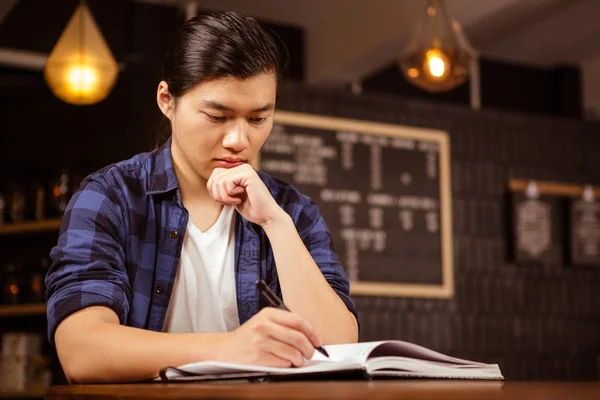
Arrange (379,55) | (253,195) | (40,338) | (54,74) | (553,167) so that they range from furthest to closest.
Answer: (379,55)
(553,167)
(40,338)
(54,74)
(253,195)

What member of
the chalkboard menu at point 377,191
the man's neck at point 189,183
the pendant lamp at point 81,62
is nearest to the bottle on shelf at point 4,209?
the pendant lamp at point 81,62

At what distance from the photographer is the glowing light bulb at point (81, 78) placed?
11.9ft

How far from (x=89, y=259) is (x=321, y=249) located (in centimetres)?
49

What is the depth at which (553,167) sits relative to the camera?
477cm

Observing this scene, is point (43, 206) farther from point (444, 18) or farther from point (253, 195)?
point (253, 195)

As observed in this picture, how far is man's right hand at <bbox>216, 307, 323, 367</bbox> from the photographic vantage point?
1.03 metres

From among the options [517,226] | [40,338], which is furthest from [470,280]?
[40,338]

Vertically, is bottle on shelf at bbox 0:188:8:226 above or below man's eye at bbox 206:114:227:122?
above

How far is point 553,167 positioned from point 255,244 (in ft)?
11.7

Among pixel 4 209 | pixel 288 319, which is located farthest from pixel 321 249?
pixel 4 209

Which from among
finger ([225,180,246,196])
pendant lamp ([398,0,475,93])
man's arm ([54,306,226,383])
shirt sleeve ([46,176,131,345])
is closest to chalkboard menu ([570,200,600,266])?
pendant lamp ([398,0,475,93])

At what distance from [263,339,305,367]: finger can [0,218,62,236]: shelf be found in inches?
130

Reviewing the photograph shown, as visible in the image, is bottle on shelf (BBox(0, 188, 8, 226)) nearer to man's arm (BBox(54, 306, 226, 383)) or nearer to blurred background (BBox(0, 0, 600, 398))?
blurred background (BBox(0, 0, 600, 398))

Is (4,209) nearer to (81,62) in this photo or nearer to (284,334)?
(81,62)
